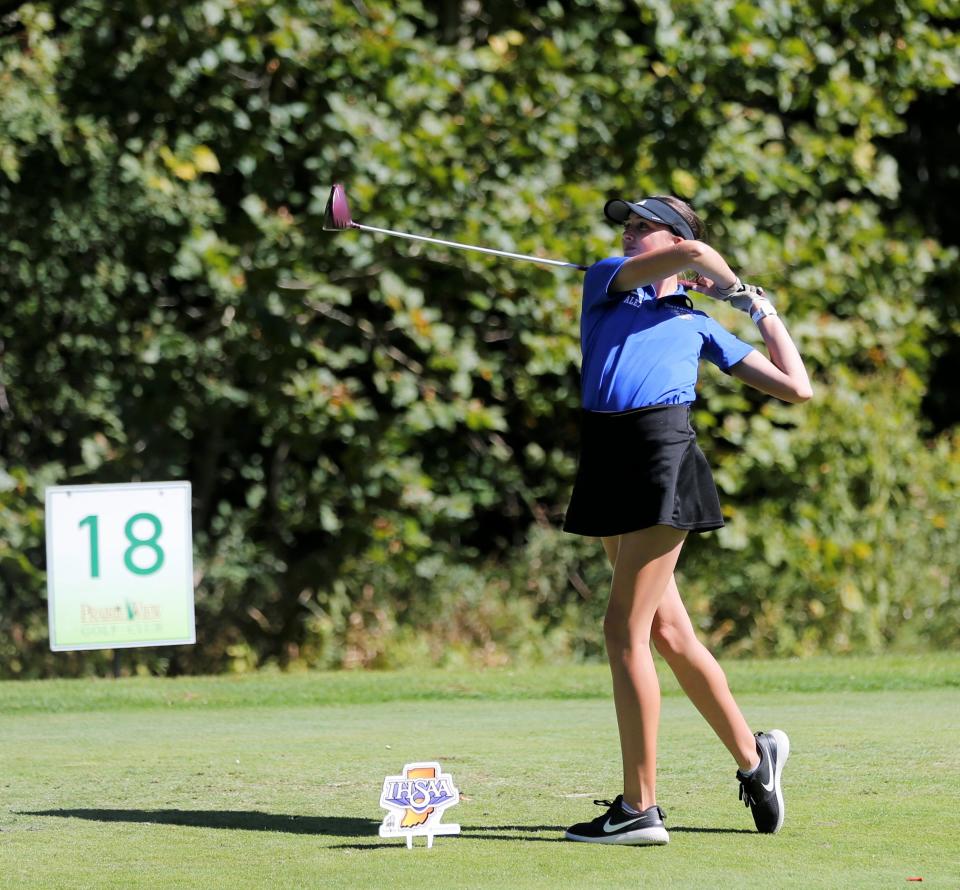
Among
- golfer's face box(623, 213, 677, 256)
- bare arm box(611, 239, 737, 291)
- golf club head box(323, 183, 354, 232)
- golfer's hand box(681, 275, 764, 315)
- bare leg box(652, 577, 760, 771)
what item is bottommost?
bare leg box(652, 577, 760, 771)

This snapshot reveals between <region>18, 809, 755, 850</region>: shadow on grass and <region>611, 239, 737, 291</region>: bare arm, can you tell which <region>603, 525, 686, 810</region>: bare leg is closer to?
<region>18, 809, 755, 850</region>: shadow on grass

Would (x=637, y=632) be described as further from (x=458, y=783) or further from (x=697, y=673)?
(x=458, y=783)

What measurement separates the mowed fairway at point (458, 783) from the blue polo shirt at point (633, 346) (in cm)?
107

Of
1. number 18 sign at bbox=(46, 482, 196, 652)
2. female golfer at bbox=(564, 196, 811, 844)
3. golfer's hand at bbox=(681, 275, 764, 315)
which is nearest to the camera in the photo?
female golfer at bbox=(564, 196, 811, 844)

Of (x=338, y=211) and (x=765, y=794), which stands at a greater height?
(x=338, y=211)

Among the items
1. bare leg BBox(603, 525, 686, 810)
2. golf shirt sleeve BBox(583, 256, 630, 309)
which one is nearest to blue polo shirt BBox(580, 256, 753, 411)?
golf shirt sleeve BBox(583, 256, 630, 309)

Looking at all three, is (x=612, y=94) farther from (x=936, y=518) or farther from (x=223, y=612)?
(x=223, y=612)

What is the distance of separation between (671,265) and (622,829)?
1.33 meters

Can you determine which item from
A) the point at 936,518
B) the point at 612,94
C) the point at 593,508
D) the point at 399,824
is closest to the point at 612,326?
the point at 593,508

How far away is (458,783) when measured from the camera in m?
4.58

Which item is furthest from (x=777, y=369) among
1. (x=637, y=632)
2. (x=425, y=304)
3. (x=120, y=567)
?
(x=425, y=304)

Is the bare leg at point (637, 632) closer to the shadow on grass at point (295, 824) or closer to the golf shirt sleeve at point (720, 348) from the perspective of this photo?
the shadow on grass at point (295, 824)

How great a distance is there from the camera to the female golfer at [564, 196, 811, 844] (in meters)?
3.87

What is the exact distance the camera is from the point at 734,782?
458 centimetres
